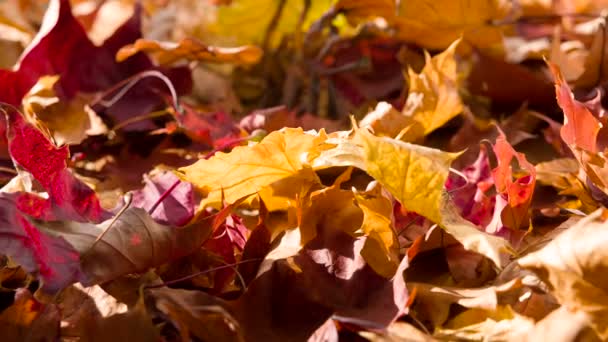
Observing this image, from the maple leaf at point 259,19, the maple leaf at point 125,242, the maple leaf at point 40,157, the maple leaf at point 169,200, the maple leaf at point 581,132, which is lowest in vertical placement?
the maple leaf at point 259,19

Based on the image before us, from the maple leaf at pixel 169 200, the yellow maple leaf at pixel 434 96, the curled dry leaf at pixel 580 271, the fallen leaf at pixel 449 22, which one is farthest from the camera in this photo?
the fallen leaf at pixel 449 22

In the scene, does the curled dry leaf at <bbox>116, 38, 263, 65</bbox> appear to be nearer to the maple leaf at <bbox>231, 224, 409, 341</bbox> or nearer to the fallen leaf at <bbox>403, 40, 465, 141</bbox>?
the fallen leaf at <bbox>403, 40, 465, 141</bbox>

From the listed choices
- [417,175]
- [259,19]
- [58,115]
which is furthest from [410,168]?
[259,19]

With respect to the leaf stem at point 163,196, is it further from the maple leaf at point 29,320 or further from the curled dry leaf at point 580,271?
the curled dry leaf at point 580,271

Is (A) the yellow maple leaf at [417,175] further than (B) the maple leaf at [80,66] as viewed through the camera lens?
No

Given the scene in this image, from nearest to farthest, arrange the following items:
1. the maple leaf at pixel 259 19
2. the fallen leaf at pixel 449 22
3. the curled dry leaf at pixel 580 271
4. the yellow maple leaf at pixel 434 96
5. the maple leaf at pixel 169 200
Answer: the curled dry leaf at pixel 580 271
the maple leaf at pixel 169 200
the yellow maple leaf at pixel 434 96
the fallen leaf at pixel 449 22
the maple leaf at pixel 259 19

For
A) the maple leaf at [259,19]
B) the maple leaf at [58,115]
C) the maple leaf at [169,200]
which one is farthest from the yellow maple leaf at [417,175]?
the maple leaf at [259,19]

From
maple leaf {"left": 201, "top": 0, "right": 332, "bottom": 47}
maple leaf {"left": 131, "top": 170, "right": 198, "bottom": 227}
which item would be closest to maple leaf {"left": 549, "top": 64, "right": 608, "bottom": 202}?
maple leaf {"left": 131, "top": 170, "right": 198, "bottom": 227}
